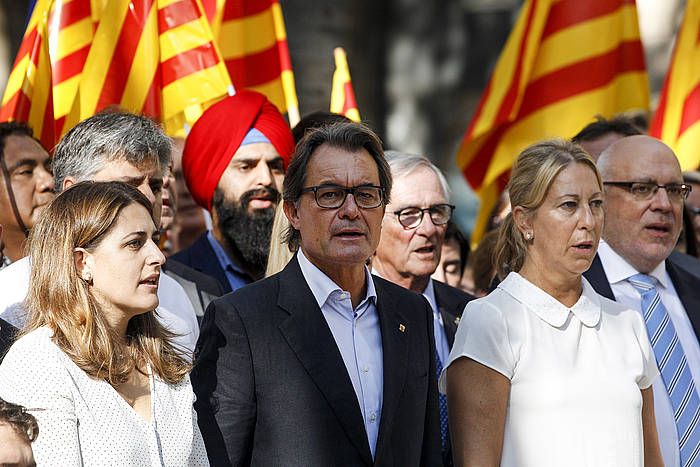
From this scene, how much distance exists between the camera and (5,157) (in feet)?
18.5

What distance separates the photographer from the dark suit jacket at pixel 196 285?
5.45 meters

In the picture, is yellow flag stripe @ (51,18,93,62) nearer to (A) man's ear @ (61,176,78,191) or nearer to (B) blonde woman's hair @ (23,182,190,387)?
(A) man's ear @ (61,176,78,191)

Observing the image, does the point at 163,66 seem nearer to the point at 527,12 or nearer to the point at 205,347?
the point at 527,12

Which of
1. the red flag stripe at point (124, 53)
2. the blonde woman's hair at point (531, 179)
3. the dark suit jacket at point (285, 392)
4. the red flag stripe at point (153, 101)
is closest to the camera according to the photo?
the dark suit jacket at point (285, 392)

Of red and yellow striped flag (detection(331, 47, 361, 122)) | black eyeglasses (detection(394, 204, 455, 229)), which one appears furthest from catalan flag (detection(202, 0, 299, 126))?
black eyeglasses (detection(394, 204, 455, 229))

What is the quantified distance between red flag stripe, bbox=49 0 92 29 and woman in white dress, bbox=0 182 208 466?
113 inches

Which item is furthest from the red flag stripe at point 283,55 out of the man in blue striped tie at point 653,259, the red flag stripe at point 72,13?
the man in blue striped tie at point 653,259

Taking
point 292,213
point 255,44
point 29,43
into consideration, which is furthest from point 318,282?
point 255,44

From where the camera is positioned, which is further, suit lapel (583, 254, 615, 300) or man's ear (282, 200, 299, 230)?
suit lapel (583, 254, 615, 300)

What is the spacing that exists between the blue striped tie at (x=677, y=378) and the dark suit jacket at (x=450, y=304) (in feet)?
2.50

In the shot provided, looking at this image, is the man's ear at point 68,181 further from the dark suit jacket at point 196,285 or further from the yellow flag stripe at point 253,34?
the yellow flag stripe at point 253,34

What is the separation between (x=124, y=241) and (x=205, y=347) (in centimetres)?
42

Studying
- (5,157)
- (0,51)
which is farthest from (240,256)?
(0,51)

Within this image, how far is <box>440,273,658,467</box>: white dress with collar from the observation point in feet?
14.5
